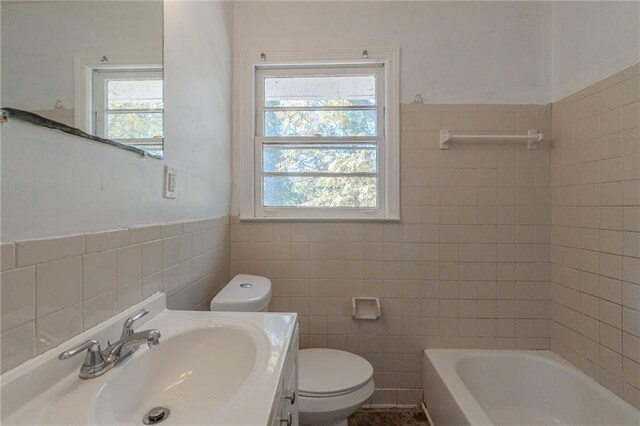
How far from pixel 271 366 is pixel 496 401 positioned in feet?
5.26

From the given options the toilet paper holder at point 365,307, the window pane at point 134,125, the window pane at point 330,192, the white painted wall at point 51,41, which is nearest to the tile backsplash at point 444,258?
the toilet paper holder at point 365,307

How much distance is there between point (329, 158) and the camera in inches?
71.1

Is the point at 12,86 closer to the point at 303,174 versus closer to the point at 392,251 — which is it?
the point at 303,174

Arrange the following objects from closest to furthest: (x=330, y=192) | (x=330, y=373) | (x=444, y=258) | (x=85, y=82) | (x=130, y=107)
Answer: (x=85, y=82) < (x=130, y=107) < (x=330, y=373) < (x=444, y=258) < (x=330, y=192)

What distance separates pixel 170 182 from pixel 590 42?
2182 millimetres

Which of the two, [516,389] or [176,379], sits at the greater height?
[176,379]

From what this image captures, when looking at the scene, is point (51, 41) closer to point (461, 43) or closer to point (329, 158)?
point (329, 158)

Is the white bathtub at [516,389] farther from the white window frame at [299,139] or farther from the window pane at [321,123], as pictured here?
the window pane at [321,123]

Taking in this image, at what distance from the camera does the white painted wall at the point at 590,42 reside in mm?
1272

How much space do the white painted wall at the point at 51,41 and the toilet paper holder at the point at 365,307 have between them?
1.54 metres

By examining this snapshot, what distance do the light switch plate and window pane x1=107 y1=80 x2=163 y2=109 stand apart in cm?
22

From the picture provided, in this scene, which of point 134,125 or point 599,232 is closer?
point 134,125

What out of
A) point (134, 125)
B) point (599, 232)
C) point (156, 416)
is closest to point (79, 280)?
point (156, 416)

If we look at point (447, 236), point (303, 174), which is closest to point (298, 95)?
point (303, 174)
